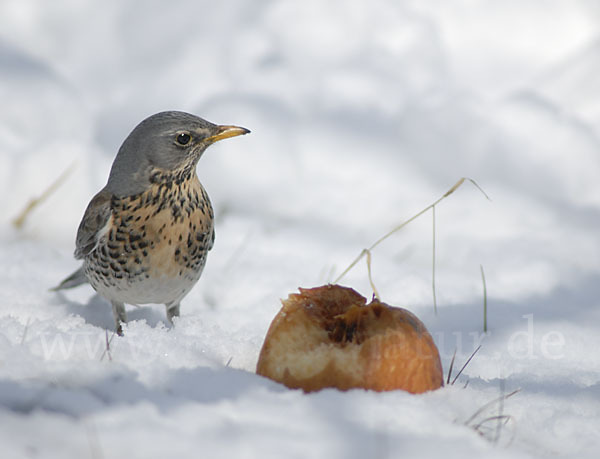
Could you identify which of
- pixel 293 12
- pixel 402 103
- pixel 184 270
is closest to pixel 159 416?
pixel 184 270

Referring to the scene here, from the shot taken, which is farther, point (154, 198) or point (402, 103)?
point (402, 103)

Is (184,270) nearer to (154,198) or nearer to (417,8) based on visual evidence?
(154,198)

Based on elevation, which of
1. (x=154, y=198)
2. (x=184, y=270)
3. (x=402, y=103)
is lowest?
(x=184, y=270)

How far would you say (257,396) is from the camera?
2.52m

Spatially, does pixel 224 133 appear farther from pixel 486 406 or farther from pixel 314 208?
pixel 314 208

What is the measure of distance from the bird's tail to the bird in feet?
1.90

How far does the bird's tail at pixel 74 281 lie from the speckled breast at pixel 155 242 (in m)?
0.62

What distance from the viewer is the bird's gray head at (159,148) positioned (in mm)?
3912

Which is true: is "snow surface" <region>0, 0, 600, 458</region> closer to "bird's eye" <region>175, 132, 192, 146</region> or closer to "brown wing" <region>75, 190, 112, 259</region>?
"brown wing" <region>75, 190, 112, 259</region>

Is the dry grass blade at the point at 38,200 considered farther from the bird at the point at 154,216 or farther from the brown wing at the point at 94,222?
the bird at the point at 154,216

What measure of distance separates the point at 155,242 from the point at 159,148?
49 cm

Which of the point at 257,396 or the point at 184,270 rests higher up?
the point at 184,270

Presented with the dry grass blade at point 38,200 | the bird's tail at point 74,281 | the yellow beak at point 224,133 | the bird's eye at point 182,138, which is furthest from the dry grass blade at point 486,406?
the dry grass blade at point 38,200

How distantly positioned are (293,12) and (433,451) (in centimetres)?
635
